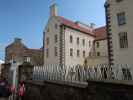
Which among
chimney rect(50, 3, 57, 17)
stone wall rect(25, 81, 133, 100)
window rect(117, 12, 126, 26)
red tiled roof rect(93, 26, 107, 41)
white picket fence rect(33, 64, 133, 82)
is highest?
chimney rect(50, 3, 57, 17)

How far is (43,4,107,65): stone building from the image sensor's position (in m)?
31.6

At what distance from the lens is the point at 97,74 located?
8078 millimetres

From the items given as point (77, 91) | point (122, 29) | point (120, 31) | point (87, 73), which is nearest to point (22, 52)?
point (120, 31)

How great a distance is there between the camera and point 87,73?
27.9ft

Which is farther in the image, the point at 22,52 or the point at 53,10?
the point at 22,52

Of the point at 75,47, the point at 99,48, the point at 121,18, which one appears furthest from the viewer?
the point at 99,48

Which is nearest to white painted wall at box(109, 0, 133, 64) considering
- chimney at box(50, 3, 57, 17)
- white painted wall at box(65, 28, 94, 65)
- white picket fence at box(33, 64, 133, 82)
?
white picket fence at box(33, 64, 133, 82)

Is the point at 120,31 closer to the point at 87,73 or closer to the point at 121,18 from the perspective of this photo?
the point at 121,18

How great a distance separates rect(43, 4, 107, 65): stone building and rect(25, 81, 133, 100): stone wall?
62.1ft

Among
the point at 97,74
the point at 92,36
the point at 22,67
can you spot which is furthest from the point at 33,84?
the point at 92,36

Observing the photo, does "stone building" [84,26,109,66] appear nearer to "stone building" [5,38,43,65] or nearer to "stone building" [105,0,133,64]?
"stone building" [105,0,133,64]

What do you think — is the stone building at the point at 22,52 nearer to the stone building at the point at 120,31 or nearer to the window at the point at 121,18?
the stone building at the point at 120,31

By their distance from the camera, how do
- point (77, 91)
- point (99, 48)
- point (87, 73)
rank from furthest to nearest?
point (99, 48) < point (87, 73) < point (77, 91)

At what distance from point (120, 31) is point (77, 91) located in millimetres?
12904
